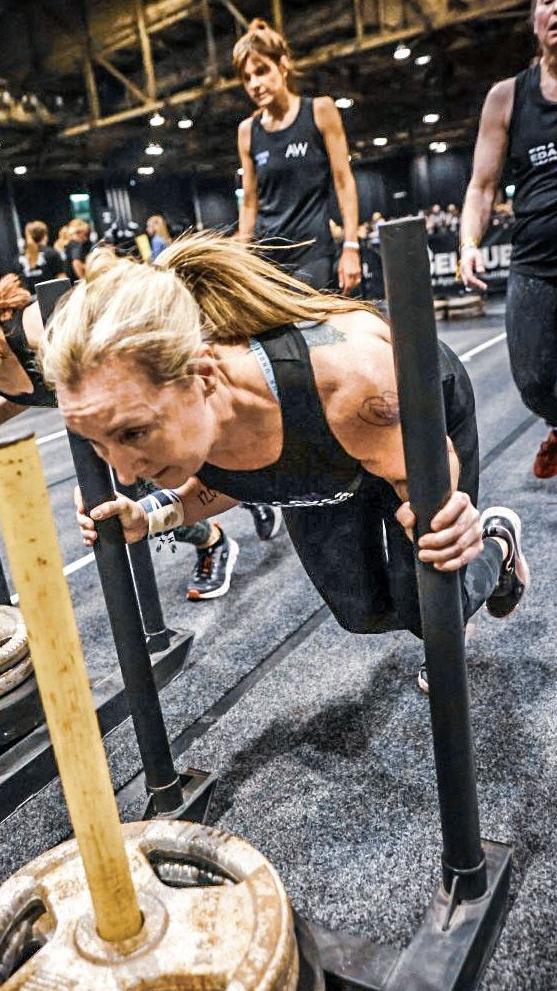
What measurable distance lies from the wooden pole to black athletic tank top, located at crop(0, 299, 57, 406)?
109 cm

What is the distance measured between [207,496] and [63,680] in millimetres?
946

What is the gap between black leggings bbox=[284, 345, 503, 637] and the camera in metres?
1.43

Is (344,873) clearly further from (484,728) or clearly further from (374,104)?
(374,104)

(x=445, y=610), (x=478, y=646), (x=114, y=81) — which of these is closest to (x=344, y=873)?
(x=445, y=610)

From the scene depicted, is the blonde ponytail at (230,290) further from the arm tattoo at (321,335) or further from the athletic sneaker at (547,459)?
the athletic sneaker at (547,459)

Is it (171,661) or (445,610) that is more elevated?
(445,610)

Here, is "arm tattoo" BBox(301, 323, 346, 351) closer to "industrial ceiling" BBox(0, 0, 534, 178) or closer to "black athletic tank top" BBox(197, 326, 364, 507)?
"black athletic tank top" BBox(197, 326, 364, 507)

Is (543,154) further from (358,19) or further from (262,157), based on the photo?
(358,19)

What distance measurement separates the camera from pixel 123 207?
730 inches

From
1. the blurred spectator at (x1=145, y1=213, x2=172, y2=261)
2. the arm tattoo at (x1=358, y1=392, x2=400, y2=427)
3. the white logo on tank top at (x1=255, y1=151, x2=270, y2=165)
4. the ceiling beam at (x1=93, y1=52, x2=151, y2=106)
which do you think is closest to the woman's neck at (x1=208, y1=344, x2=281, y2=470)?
the arm tattoo at (x1=358, y1=392, x2=400, y2=427)

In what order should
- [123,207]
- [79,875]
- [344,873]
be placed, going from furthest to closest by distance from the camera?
1. [123,207]
2. [344,873]
3. [79,875]

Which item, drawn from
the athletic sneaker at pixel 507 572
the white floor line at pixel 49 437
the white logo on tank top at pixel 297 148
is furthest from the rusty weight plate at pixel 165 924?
the white floor line at pixel 49 437

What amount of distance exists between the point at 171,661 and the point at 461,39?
35.5 ft

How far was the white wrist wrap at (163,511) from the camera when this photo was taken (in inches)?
56.6
